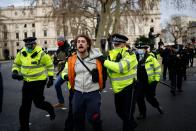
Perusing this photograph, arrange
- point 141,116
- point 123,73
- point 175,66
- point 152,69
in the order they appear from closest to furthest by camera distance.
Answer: point 123,73 → point 141,116 → point 152,69 → point 175,66

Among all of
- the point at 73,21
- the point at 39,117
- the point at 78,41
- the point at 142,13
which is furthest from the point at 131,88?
the point at 73,21

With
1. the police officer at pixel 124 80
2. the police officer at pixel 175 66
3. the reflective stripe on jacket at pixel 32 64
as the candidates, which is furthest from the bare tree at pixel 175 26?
the police officer at pixel 124 80

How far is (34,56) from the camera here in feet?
23.0

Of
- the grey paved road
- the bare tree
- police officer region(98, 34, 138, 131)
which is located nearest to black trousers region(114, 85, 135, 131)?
police officer region(98, 34, 138, 131)

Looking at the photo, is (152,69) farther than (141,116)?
Yes

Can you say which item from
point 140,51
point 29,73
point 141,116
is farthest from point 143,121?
point 29,73

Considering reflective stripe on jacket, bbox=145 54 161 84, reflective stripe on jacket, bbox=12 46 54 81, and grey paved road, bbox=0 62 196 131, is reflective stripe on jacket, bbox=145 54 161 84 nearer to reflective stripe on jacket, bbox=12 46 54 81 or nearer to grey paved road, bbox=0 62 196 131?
grey paved road, bbox=0 62 196 131

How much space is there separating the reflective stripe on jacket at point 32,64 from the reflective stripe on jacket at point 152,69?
2.34m

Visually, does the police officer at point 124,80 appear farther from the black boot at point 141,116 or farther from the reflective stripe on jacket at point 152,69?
the reflective stripe on jacket at point 152,69

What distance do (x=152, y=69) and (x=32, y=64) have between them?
2761mm

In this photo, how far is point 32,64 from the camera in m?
6.98

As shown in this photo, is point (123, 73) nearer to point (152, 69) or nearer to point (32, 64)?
point (32, 64)

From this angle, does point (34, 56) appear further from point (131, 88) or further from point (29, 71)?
point (131, 88)

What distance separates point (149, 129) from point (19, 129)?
8.03 feet
